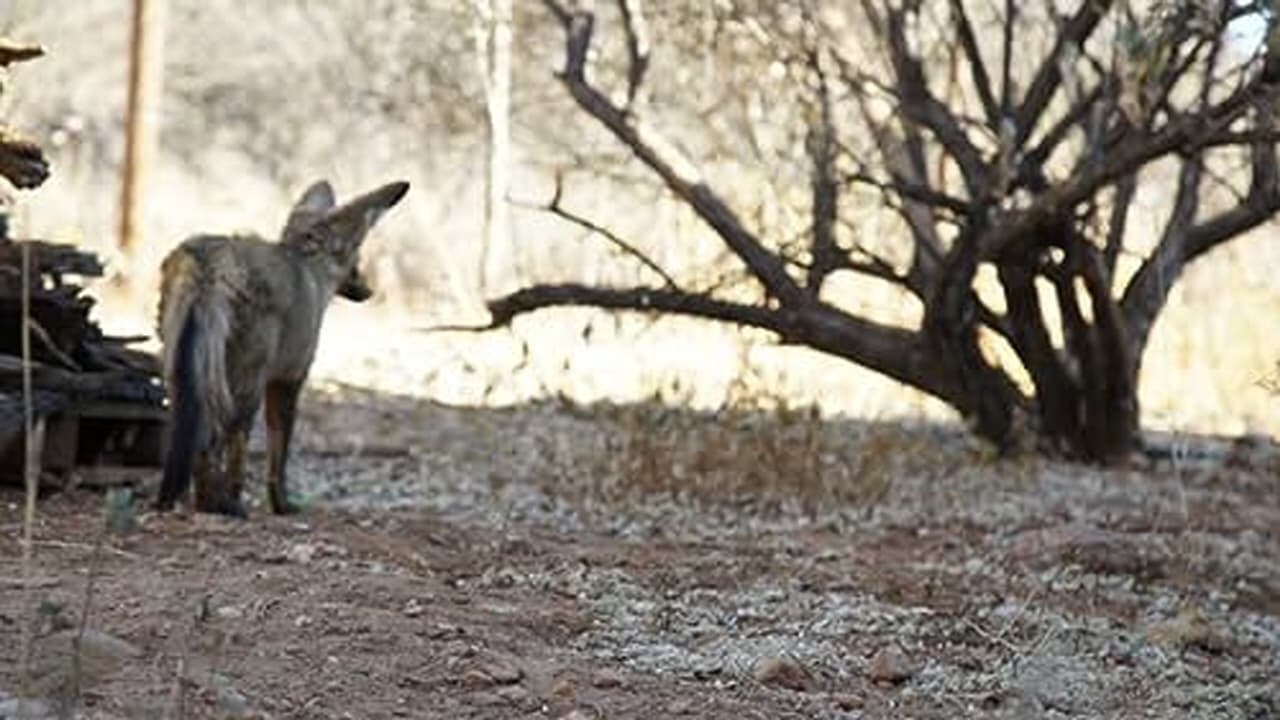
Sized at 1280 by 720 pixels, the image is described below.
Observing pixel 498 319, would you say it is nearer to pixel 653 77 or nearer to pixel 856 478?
pixel 856 478

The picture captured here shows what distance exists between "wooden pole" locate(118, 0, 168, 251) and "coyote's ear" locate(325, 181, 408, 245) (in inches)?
390

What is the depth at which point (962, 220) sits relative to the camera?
11.4m

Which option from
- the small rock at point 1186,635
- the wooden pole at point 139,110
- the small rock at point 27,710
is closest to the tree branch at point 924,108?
the small rock at point 1186,635

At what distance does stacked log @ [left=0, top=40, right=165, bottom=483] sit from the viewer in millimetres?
7082

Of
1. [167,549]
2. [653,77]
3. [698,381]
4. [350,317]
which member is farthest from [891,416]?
[167,549]

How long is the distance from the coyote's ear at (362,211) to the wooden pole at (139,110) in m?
9.90

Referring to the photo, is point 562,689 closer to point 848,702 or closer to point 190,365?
point 848,702

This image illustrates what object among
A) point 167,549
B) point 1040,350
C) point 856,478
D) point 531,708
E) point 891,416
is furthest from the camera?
point 891,416

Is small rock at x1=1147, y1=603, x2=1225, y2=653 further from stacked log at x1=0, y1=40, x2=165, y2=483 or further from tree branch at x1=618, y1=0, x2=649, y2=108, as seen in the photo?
tree branch at x1=618, y1=0, x2=649, y2=108

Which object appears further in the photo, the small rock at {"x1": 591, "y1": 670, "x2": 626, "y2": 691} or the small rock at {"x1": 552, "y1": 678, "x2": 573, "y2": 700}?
the small rock at {"x1": 591, "y1": 670, "x2": 626, "y2": 691}

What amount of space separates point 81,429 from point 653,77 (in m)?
8.01

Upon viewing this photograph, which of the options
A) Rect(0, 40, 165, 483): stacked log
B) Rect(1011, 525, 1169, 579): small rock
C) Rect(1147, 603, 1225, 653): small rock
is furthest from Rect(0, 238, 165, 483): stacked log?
Rect(1147, 603, 1225, 653): small rock

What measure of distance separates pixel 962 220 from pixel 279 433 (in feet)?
14.8

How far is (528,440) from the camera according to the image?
11227 mm
